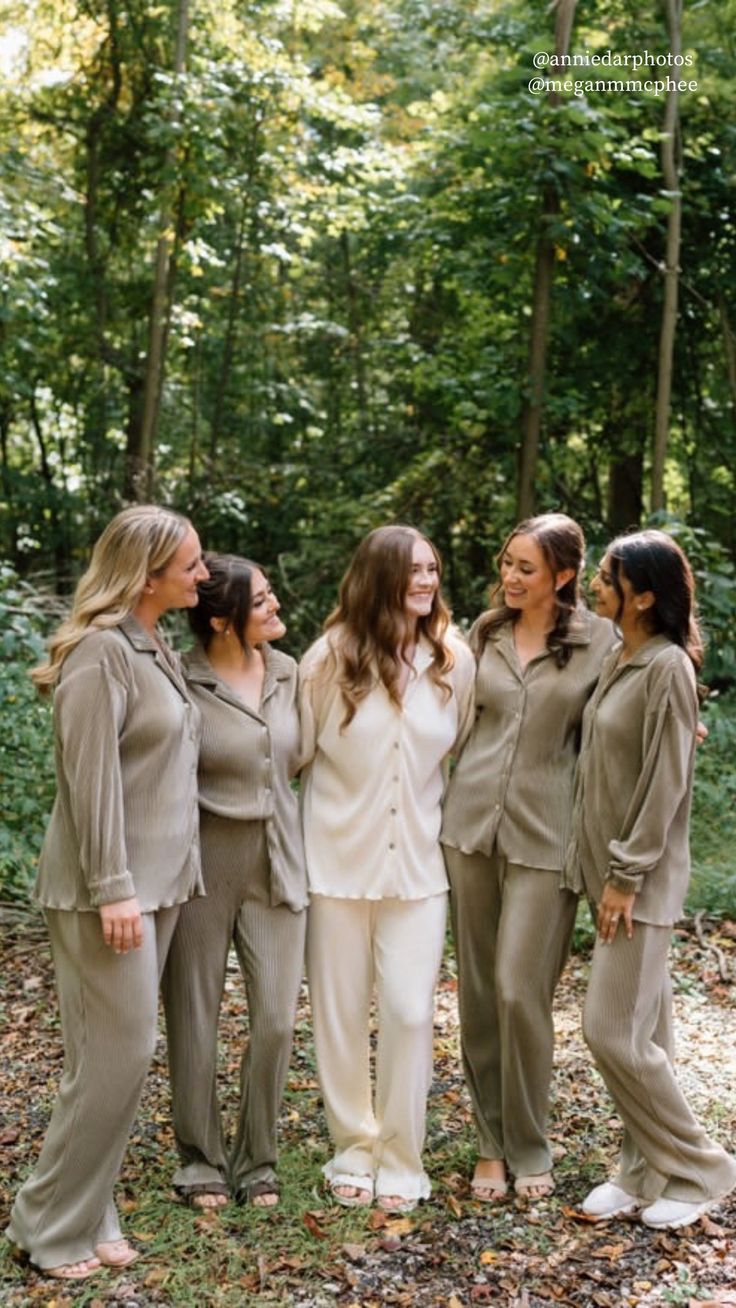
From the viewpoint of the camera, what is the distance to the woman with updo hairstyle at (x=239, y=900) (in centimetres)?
377

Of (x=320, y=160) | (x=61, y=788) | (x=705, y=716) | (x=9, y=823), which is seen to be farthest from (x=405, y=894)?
(x=320, y=160)

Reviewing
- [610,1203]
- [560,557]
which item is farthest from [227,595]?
[610,1203]

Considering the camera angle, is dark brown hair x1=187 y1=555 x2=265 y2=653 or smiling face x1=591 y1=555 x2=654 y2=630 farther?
dark brown hair x1=187 y1=555 x2=265 y2=653

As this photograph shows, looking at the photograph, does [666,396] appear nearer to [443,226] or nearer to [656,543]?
[443,226]

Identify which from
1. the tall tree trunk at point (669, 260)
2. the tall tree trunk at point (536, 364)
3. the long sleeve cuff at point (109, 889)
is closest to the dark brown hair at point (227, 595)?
the long sleeve cuff at point (109, 889)

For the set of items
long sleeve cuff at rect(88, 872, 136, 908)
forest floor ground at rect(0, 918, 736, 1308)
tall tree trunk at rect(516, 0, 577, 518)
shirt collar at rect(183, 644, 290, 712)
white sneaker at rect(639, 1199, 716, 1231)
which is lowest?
forest floor ground at rect(0, 918, 736, 1308)

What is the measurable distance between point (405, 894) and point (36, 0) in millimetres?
10365

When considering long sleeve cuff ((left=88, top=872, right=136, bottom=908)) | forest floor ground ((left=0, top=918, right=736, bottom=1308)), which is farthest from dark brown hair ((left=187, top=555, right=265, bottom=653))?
forest floor ground ((left=0, top=918, right=736, bottom=1308))

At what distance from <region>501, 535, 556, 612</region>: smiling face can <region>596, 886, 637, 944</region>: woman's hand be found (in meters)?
0.87

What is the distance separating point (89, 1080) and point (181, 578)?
Answer: 130 centimetres

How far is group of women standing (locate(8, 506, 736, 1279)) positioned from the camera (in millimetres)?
3424

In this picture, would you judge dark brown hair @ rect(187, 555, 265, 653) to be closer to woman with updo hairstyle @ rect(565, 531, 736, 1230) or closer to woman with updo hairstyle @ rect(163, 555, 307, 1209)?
woman with updo hairstyle @ rect(163, 555, 307, 1209)

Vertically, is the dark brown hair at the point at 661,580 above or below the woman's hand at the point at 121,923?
above

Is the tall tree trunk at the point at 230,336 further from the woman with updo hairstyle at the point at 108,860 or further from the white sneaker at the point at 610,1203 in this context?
the white sneaker at the point at 610,1203
